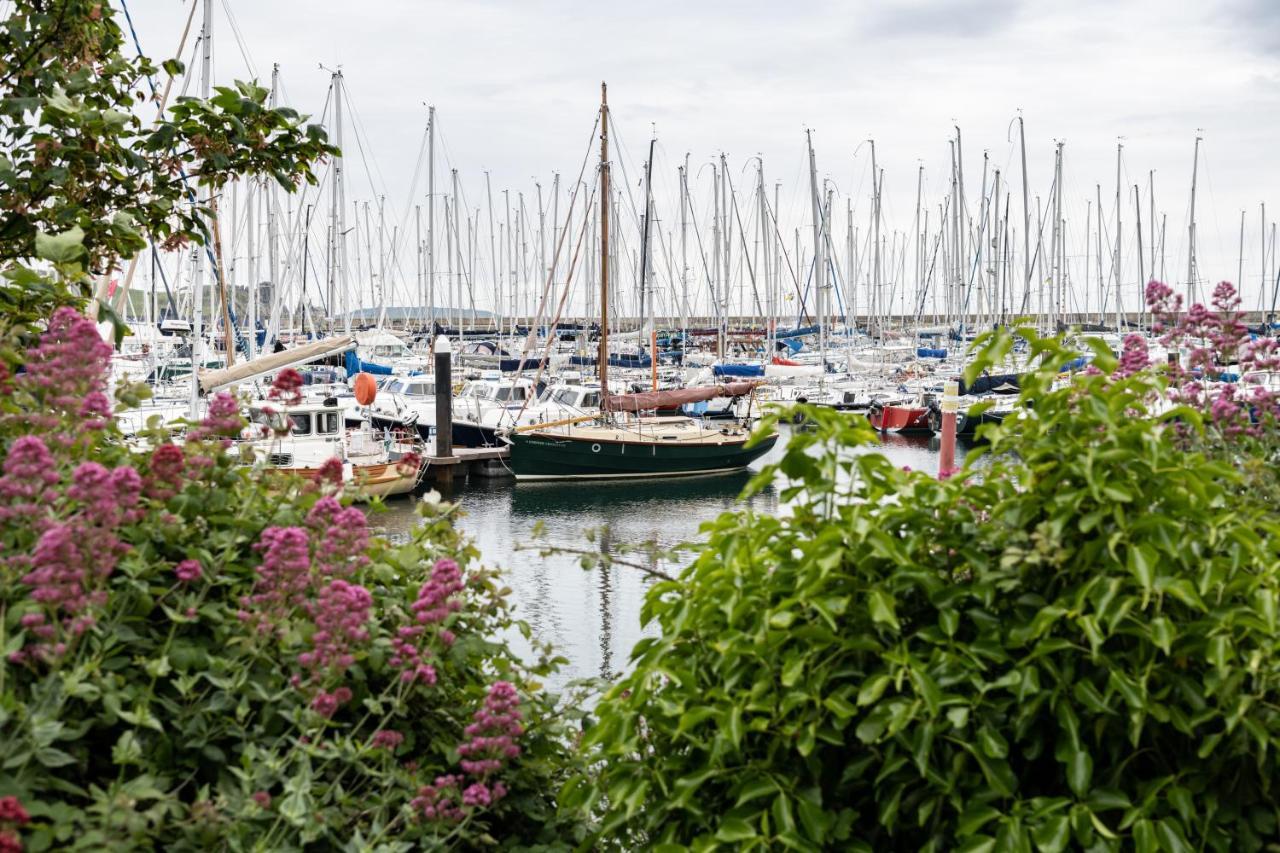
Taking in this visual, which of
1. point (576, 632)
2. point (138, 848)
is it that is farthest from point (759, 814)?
point (576, 632)

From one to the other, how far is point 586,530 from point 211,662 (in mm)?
2069

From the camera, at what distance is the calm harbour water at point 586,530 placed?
17453 mm

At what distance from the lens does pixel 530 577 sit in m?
22.2

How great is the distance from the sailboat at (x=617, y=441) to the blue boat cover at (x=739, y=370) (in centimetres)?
1482

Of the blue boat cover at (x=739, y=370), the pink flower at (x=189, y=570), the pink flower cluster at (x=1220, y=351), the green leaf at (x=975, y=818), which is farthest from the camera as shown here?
the blue boat cover at (x=739, y=370)

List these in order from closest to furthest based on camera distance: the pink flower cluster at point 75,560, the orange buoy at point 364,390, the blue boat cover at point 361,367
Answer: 1. the pink flower cluster at point 75,560
2. the orange buoy at point 364,390
3. the blue boat cover at point 361,367

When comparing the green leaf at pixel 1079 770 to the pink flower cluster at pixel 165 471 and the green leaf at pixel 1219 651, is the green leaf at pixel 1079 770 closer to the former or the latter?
the green leaf at pixel 1219 651

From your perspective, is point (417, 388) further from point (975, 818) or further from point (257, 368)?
point (975, 818)

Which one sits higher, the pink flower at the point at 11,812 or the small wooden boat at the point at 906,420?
the pink flower at the point at 11,812

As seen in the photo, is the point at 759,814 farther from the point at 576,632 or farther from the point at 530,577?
the point at 530,577

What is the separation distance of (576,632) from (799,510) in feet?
49.0

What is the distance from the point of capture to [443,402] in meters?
36.6

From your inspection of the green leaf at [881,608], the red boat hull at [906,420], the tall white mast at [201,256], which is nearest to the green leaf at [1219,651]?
the green leaf at [881,608]

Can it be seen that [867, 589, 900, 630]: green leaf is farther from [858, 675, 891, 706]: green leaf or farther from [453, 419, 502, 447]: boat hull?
[453, 419, 502, 447]: boat hull
